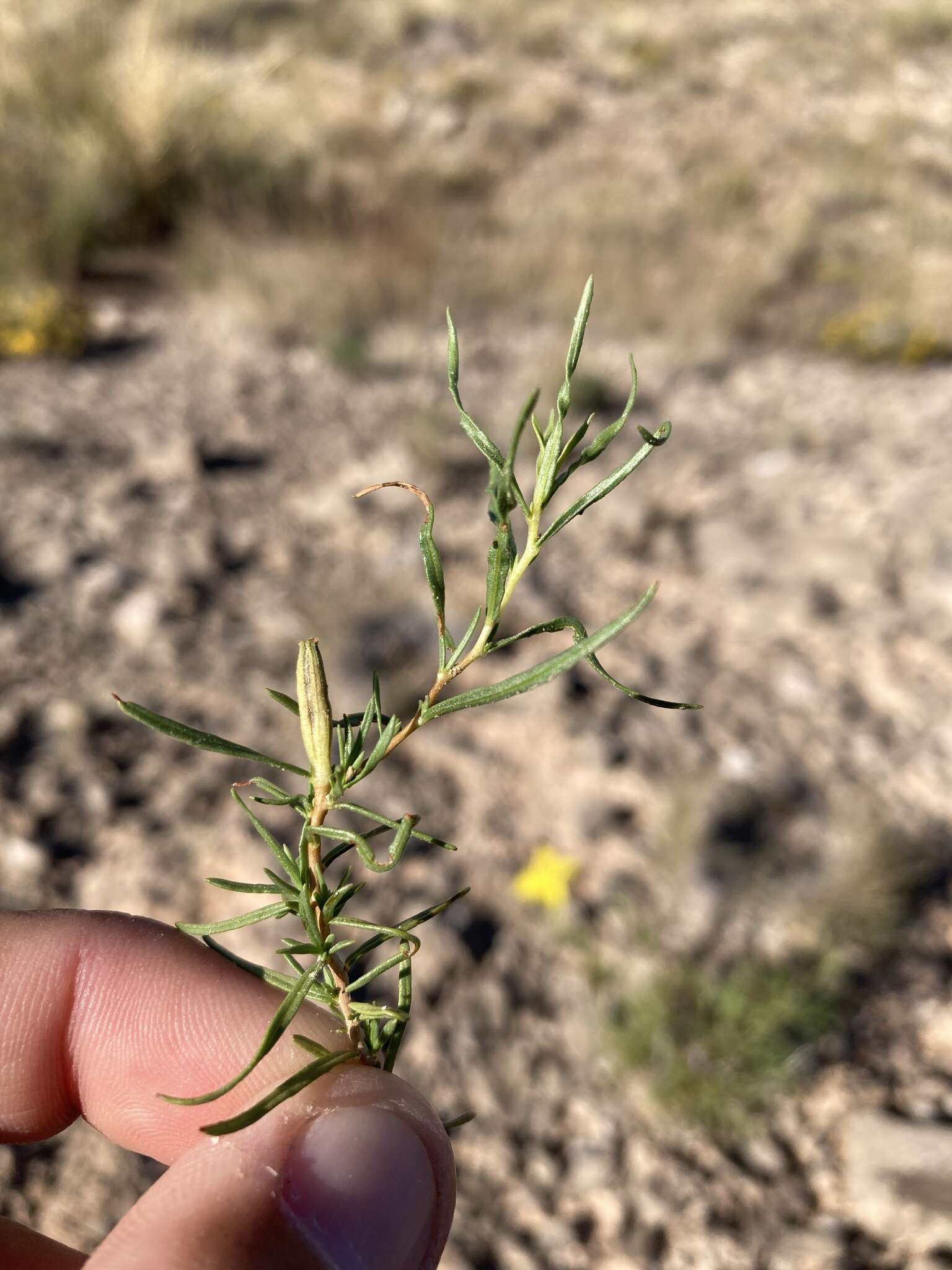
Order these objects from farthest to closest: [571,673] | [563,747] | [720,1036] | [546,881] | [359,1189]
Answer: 1. [571,673]
2. [563,747]
3. [546,881]
4. [720,1036]
5. [359,1189]

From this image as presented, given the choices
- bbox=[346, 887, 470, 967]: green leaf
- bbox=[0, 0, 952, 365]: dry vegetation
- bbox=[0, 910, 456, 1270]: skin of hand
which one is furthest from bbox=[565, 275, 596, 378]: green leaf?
bbox=[0, 0, 952, 365]: dry vegetation

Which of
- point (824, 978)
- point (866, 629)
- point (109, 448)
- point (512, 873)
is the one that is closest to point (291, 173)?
point (109, 448)

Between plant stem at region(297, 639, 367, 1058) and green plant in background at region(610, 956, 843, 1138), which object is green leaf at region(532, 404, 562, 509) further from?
green plant in background at region(610, 956, 843, 1138)

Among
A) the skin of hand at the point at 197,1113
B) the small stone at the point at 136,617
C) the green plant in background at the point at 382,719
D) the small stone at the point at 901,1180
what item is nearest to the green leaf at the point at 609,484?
the green plant in background at the point at 382,719

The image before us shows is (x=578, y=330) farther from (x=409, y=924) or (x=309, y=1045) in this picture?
(x=309, y=1045)

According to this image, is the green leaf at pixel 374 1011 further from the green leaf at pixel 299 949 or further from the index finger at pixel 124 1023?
the index finger at pixel 124 1023

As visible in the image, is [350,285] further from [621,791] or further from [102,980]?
[102,980]

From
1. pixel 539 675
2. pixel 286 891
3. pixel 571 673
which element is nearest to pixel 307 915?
pixel 286 891
